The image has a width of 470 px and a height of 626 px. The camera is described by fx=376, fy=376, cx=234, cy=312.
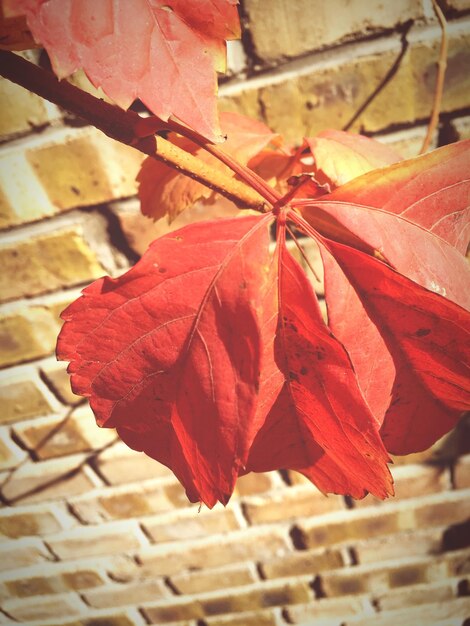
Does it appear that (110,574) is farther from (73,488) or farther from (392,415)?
(392,415)

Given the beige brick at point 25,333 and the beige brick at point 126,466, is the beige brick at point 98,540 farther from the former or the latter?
the beige brick at point 25,333

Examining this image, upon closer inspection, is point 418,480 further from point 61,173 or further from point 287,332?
point 61,173

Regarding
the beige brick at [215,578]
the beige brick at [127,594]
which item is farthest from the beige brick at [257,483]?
the beige brick at [127,594]

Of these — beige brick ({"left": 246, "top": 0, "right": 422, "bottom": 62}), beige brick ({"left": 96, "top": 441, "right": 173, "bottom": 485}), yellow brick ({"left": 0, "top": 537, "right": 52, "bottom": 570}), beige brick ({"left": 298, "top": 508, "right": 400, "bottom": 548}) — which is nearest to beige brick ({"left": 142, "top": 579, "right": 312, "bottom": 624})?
beige brick ({"left": 298, "top": 508, "right": 400, "bottom": 548})

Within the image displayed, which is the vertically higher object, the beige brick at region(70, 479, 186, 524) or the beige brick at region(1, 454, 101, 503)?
the beige brick at region(1, 454, 101, 503)

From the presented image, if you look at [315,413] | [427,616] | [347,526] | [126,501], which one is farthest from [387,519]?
[315,413]

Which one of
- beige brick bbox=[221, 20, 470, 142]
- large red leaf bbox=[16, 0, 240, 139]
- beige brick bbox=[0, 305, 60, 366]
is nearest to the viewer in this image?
large red leaf bbox=[16, 0, 240, 139]

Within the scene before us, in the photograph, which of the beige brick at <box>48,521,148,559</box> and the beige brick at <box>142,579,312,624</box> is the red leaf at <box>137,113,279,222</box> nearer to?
the beige brick at <box>48,521,148,559</box>
